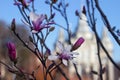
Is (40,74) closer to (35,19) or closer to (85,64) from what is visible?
(35,19)

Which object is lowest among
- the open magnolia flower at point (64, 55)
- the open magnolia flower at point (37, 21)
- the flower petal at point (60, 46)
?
the open magnolia flower at point (64, 55)

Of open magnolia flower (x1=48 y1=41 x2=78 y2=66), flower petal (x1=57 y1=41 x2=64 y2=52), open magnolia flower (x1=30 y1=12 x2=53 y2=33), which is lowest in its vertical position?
open magnolia flower (x1=48 y1=41 x2=78 y2=66)

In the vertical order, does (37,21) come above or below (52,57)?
above

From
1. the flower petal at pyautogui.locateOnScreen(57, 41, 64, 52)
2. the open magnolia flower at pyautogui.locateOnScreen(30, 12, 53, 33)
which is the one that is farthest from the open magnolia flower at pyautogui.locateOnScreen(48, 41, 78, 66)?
the open magnolia flower at pyautogui.locateOnScreen(30, 12, 53, 33)

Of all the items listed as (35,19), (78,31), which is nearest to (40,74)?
(35,19)

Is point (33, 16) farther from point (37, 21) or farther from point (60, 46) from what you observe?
point (60, 46)

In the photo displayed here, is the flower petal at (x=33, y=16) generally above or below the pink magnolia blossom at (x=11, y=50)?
above

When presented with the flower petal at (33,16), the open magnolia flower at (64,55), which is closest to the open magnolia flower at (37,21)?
the flower petal at (33,16)

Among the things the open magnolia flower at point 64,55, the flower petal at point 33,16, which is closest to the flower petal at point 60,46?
the open magnolia flower at point 64,55

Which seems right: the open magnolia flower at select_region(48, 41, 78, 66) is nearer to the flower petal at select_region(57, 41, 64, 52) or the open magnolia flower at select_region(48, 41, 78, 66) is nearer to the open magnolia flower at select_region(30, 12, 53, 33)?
the flower petal at select_region(57, 41, 64, 52)

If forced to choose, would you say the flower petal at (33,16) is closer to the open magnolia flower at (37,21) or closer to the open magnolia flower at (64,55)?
the open magnolia flower at (37,21)

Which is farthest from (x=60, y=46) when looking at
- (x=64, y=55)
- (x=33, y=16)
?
(x=33, y=16)

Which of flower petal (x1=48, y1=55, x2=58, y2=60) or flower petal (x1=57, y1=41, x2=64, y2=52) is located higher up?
flower petal (x1=57, y1=41, x2=64, y2=52)

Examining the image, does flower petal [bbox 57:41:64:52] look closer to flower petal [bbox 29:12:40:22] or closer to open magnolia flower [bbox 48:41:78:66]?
open magnolia flower [bbox 48:41:78:66]
